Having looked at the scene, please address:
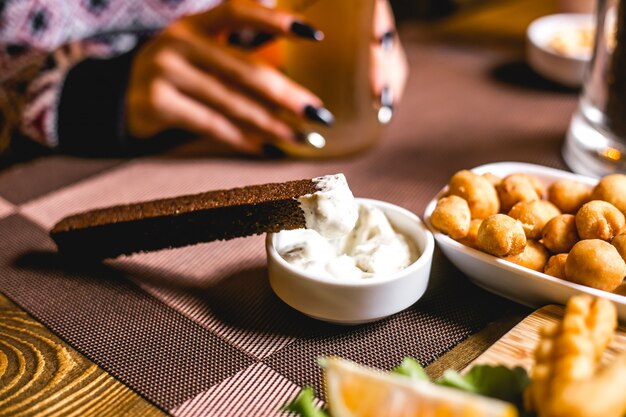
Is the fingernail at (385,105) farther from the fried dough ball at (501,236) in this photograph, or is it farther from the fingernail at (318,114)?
the fried dough ball at (501,236)

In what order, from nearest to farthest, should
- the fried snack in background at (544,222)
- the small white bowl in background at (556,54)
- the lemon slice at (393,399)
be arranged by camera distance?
the lemon slice at (393,399), the fried snack in background at (544,222), the small white bowl in background at (556,54)

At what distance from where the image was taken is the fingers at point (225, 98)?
43.8 inches

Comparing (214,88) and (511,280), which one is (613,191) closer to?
(511,280)

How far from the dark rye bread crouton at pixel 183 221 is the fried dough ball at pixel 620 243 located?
1.09 ft

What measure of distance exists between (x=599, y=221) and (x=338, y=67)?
0.51m

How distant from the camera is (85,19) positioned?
1.31 metres

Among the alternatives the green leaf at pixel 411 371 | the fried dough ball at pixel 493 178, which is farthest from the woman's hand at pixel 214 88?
the green leaf at pixel 411 371

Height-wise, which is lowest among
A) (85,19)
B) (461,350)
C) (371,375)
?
(461,350)

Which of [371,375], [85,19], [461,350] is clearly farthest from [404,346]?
[85,19]

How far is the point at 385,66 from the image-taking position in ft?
3.89

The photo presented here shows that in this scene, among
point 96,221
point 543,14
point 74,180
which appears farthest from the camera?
point 543,14

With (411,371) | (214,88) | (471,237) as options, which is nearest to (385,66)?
(214,88)

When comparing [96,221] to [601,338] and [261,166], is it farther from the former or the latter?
[601,338]

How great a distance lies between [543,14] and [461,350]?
4.80ft
